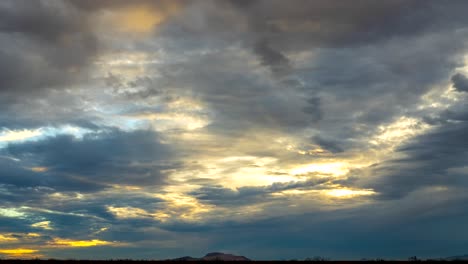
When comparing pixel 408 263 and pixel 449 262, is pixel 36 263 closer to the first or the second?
pixel 408 263

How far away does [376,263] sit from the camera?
48812 mm

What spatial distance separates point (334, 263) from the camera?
48.2m

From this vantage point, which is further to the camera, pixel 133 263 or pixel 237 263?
pixel 133 263

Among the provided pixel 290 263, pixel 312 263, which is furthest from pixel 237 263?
pixel 312 263

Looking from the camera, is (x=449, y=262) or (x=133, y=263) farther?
(x=133, y=263)

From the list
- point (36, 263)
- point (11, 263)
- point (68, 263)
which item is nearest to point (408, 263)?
point (68, 263)

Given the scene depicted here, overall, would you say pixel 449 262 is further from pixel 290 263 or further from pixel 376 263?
pixel 290 263

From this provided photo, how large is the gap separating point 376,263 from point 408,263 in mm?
5072

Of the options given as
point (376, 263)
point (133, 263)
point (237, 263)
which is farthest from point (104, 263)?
point (376, 263)

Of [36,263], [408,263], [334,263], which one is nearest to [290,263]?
[334,263]

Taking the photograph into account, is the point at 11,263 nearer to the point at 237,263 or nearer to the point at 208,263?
the point at 208,263

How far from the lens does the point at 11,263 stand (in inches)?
1757

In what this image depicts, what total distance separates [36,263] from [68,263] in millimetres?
5145

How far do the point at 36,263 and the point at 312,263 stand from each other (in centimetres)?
4833
